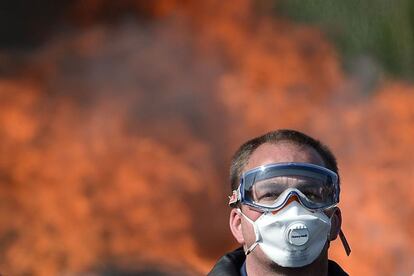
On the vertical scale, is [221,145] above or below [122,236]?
above

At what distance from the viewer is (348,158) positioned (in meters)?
17.0

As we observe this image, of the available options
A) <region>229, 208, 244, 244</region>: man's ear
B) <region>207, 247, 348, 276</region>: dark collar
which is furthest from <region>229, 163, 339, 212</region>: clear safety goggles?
<region>207, 247, 348, 276</region>: dark collar

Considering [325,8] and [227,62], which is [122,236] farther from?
[325,8]

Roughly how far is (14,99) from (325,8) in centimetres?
612

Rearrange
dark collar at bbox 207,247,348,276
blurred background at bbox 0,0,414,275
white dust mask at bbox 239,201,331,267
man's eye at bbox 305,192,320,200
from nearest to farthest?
white dust mask at bbox 239,201,331,267
man's eye at bbox 305,192,320,200
dark collar at bbox 207,247,348,276
blurred background at bbox 0,0,414,275

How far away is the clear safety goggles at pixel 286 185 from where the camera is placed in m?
3.68

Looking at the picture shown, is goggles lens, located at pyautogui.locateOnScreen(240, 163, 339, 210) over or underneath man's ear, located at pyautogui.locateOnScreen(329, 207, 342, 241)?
over

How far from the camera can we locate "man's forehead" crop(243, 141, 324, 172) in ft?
12.3

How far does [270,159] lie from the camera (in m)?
3.75

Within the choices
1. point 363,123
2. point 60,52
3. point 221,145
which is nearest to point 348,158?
point 363,123

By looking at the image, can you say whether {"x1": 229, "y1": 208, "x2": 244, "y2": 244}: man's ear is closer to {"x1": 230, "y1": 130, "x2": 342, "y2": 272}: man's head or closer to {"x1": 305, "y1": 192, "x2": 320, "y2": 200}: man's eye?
{"x1": 230, "y1": 130, "x2": 342, "y2": 272}: man's head

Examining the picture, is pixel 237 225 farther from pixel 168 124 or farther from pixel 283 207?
pixel 168 124

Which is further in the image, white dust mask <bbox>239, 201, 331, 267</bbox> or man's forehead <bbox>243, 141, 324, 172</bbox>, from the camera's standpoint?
man's forehead <bbox>243, 141, 324, 172</bbox>

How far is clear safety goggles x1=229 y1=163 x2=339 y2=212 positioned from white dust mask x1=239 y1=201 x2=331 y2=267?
9cm
